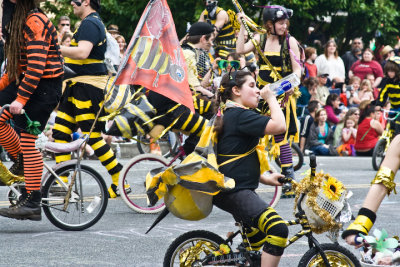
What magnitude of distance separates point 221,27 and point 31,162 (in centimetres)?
668

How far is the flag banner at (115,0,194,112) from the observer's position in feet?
22.7

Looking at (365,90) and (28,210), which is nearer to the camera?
(28,210)

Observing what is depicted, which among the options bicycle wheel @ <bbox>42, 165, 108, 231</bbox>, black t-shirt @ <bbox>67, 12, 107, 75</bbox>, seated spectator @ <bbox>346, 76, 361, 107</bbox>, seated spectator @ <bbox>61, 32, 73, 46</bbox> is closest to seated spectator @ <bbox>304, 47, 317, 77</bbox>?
seated spectator @ <bbox>346, 76, 361, 107</bbox>

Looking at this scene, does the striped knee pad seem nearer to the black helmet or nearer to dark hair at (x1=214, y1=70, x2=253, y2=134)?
dark hair at (x1=214, y1=70, x2=253, y2=134)

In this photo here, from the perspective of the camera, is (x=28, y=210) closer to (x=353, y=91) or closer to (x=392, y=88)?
(x=392, y=88)

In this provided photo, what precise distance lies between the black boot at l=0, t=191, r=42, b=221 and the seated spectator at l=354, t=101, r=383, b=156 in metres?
9.75

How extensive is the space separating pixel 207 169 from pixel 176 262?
703 millimetres

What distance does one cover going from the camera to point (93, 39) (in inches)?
330

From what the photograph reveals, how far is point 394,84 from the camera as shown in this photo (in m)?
12.7

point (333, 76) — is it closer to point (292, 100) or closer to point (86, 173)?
point (292, 100)

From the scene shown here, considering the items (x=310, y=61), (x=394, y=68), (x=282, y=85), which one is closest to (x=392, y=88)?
(x=394, y=68)

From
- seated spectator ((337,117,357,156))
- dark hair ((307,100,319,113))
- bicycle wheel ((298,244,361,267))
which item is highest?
bicycle wheel ((298,244,361,267))

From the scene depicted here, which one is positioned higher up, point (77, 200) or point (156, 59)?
point (156, 59)

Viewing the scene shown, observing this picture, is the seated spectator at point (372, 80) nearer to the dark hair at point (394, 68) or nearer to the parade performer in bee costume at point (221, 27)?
the parade performer in bee costume at point (221, 27)
